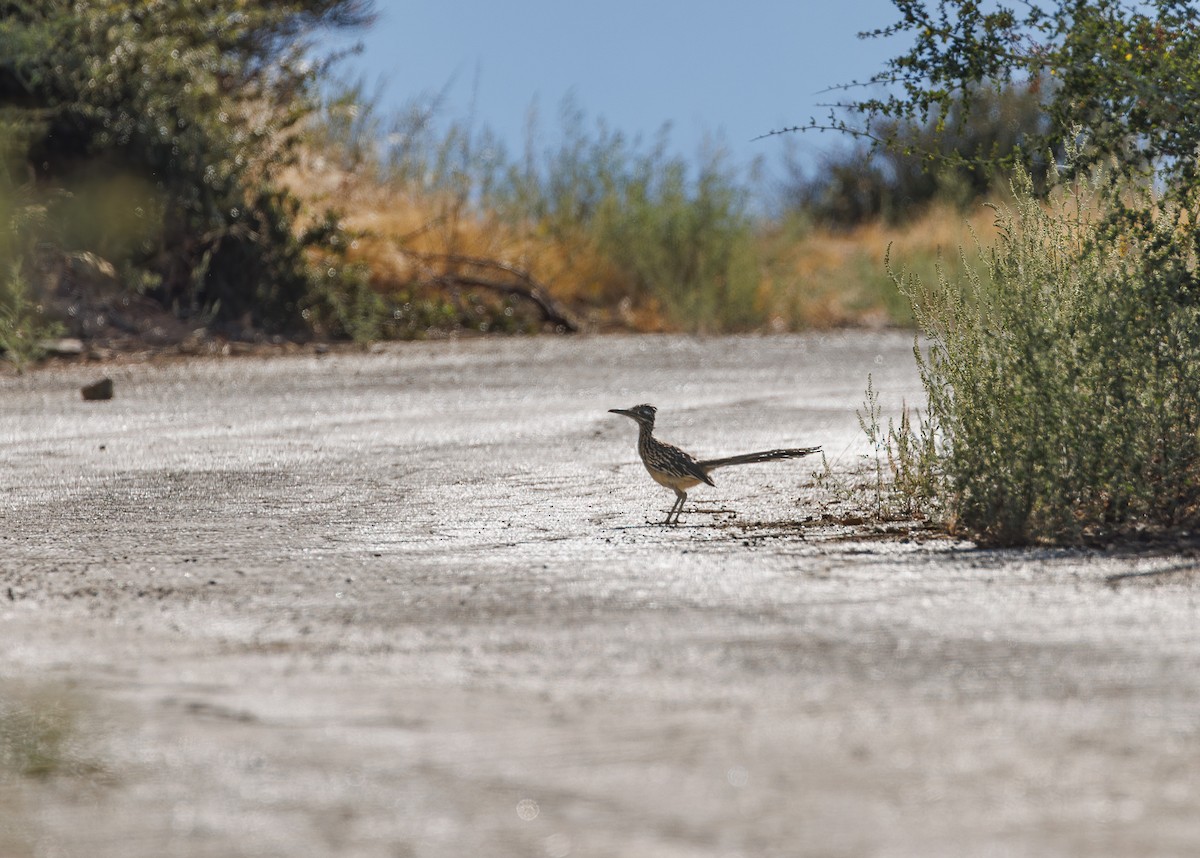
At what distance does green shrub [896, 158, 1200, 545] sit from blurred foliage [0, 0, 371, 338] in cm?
1170

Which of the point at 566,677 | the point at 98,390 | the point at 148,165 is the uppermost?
the point at 148,165

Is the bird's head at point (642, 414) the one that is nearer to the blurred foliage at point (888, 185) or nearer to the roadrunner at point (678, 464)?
the roadrunner at point (678, 464)

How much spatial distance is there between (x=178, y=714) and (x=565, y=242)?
1886cm

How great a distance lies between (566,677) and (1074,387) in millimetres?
2854

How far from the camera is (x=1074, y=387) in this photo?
243 inches

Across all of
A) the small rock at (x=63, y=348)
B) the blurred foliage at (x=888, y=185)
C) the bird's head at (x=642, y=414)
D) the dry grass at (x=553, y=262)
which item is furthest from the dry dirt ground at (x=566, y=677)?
the blurred foliage at (x=888, y=185)

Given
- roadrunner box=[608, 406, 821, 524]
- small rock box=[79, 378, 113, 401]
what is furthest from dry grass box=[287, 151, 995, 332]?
roadrunner box=[608, 406, 821, 524]

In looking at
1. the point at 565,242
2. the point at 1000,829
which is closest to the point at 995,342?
Result: the point at 1000,829

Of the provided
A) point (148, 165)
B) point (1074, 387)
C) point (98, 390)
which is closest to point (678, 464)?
point (1074, 387)

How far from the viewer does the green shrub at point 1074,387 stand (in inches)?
236

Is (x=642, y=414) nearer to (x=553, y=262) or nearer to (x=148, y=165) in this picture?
(x=148, y=165)

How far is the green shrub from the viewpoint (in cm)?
599

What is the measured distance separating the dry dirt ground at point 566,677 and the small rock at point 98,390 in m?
4.02

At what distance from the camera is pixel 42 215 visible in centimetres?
1641
